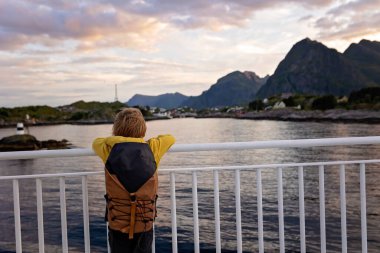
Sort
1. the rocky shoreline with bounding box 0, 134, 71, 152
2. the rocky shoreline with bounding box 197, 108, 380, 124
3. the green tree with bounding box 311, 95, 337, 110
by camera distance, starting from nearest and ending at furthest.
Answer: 1. the rocky shoreline with bounding box 0, 134, 71, 152
2. the rocky shoreline with bounding box 197, 108, 380, 124
3. the green tree with bounding box 311, 95, 337, 110

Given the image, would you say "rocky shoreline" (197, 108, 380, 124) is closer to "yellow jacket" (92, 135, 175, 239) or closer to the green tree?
the green tree

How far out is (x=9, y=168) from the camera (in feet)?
136

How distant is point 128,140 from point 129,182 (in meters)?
0.29

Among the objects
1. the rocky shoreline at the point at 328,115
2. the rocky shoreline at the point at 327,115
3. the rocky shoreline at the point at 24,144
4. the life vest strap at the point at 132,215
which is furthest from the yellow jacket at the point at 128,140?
the rocky shoreline at the point at 328,115

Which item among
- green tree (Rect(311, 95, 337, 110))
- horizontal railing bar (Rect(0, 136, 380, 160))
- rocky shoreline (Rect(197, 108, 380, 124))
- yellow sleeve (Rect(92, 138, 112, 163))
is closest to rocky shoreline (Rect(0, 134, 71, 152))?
horizontal railing bar (Rect(0, 136, 380, 160))

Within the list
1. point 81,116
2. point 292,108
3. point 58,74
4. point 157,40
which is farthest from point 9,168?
point 81,116

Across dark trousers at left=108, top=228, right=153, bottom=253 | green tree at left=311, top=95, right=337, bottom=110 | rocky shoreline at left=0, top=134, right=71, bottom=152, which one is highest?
green tree at left=311, top=95, right=337, bottom=110

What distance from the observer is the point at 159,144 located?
3021 mm

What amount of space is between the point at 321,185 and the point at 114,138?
2.06m

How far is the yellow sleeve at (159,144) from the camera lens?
9.79 ft

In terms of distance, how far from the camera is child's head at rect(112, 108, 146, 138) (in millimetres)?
2867

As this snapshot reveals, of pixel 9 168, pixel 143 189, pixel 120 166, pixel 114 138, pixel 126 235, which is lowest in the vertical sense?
pixel 9 168

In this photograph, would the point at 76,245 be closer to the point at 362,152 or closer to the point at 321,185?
the point at 321,185

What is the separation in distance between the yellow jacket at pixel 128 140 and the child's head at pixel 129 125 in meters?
0.06
